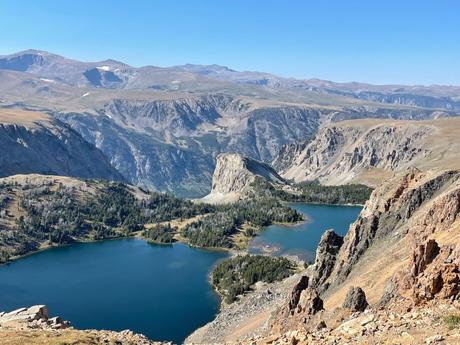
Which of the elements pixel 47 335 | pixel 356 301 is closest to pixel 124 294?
pixel 47 335

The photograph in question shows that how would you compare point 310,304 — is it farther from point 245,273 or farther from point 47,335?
point 245,273

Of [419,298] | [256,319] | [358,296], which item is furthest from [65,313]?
[419,298]

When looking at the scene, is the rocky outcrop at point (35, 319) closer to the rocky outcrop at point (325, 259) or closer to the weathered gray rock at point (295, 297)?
the weathered gray rock at point (295, 297)

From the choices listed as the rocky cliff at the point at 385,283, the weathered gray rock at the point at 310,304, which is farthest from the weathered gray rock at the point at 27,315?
the weathered gray rock at the point at 310,304

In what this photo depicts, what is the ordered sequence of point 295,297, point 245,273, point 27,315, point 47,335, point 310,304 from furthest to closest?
point 245,273
point 295,297
point 27,315
point 310,304
point 47,335

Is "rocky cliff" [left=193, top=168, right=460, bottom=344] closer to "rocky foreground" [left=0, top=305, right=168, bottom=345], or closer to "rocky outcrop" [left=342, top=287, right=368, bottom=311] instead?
"rocky outcrop" [left=342, top=287, right=368, bottom=311]

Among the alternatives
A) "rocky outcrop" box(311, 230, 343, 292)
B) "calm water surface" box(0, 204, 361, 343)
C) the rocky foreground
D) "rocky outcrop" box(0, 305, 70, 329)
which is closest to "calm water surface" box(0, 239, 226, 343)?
"calm water surface" box(0, 204, 361, 343)

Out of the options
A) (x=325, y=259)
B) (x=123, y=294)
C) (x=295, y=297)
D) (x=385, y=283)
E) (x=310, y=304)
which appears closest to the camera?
(x=310, y=304)
